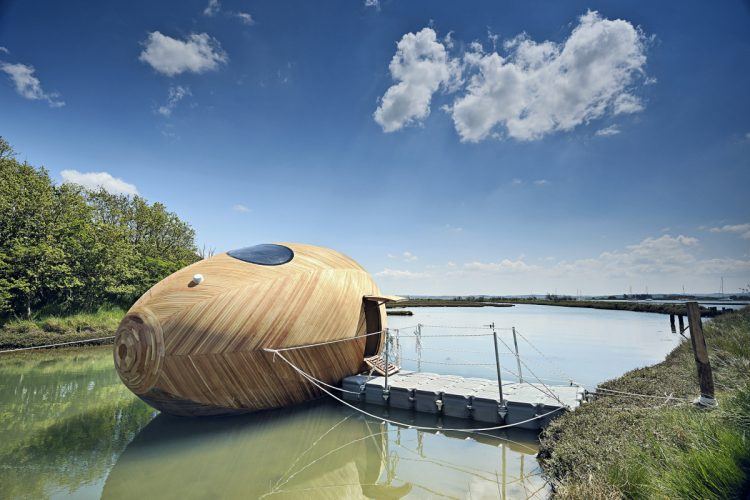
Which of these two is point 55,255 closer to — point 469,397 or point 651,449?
point 469,397

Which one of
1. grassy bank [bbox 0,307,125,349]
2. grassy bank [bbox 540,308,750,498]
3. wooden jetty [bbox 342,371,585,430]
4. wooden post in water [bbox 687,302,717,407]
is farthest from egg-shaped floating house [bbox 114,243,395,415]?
grassy bank [bbox 0,307,125,349]

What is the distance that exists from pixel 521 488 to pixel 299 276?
221 inches

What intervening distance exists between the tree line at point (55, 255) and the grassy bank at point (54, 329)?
4.26 ft

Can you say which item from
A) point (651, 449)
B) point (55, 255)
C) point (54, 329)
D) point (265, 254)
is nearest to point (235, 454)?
point (265, 254)

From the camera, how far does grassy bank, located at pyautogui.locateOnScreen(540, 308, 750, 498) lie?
3285 mm

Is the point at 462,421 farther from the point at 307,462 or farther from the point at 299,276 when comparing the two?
the point at 299,276

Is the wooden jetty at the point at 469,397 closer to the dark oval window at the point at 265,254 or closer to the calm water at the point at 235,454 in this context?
the calm water at the point at 235,454

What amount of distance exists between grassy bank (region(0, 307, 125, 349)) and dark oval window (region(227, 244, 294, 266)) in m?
15.2

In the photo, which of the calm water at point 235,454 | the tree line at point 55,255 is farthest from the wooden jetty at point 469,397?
the tree line at point 55,255

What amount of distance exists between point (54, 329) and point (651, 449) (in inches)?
964

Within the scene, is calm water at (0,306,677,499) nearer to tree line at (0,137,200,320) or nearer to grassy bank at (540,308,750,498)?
grassy bank at (540,308,750,498)

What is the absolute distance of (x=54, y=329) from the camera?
18906 mm

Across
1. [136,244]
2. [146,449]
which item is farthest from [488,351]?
[136,244]

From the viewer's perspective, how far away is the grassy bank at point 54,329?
55.3 feet
